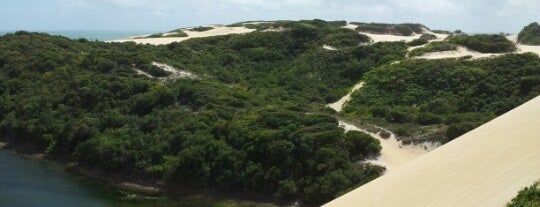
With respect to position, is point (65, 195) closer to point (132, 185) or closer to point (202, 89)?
point (132, 185)

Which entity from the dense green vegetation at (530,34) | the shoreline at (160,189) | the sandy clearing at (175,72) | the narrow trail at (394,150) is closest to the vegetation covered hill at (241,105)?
the shoreline at (160,189)

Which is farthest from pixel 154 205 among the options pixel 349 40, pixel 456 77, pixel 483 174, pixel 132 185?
pixel 349 40

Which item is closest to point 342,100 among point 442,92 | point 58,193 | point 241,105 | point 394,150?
point 442,92

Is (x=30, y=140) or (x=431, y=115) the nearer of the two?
(x=431, y=115)

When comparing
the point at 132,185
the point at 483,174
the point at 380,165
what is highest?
the point at 483,174

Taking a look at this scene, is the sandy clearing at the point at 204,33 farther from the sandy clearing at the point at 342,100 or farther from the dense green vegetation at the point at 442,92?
the dense green vegetation at the point at 442,92

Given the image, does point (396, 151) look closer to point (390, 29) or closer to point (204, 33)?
point (390, 29)
